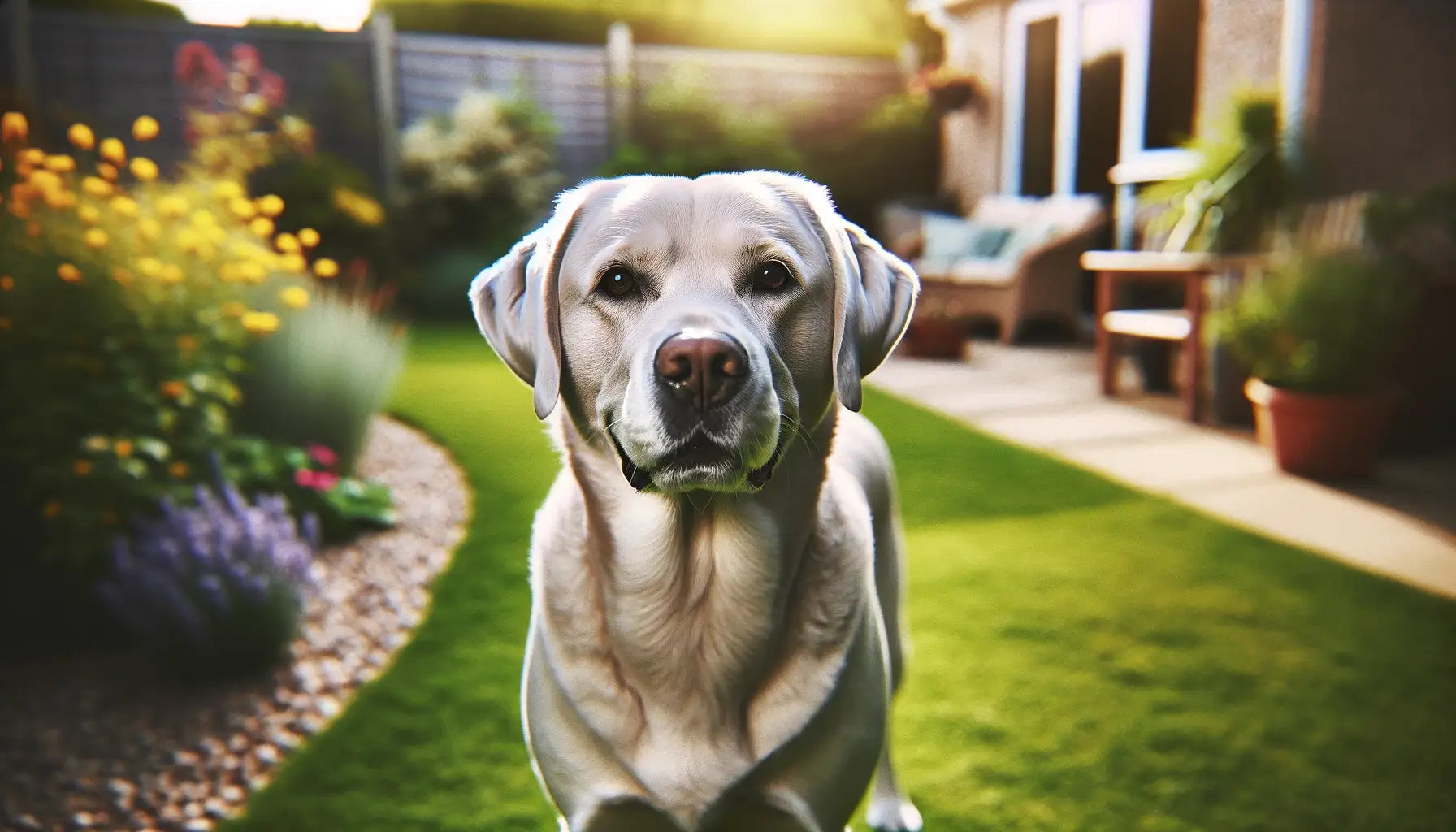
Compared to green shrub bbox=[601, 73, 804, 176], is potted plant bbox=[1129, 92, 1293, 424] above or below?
below

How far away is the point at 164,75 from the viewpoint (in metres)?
10.2

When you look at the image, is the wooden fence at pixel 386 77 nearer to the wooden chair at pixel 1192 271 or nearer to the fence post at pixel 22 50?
the fence post at pixel 22 50

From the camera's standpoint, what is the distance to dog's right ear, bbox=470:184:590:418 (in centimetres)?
136

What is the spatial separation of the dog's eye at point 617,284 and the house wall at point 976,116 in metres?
10.3

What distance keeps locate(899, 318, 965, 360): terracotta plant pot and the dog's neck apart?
6710mm

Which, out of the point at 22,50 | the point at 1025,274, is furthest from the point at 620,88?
the point at 22,50

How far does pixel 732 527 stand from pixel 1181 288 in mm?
7961

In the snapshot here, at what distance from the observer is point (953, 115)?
1183cm

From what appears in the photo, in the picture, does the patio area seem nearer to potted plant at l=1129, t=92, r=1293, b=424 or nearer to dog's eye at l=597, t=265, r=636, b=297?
potted plant at l=1129, t=92, r=1293, b=424

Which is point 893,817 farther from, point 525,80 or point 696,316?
point 525,80

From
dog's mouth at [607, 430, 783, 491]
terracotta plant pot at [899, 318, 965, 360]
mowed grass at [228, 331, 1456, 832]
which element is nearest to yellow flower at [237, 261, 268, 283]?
mowed grass at [228, 331, 1456, 832]

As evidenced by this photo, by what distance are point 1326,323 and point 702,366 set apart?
441 cm

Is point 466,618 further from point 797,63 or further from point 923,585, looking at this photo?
point 797,63

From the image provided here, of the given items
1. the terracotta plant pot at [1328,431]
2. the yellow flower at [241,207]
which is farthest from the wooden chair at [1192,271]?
the yellow flower at [241,207]
